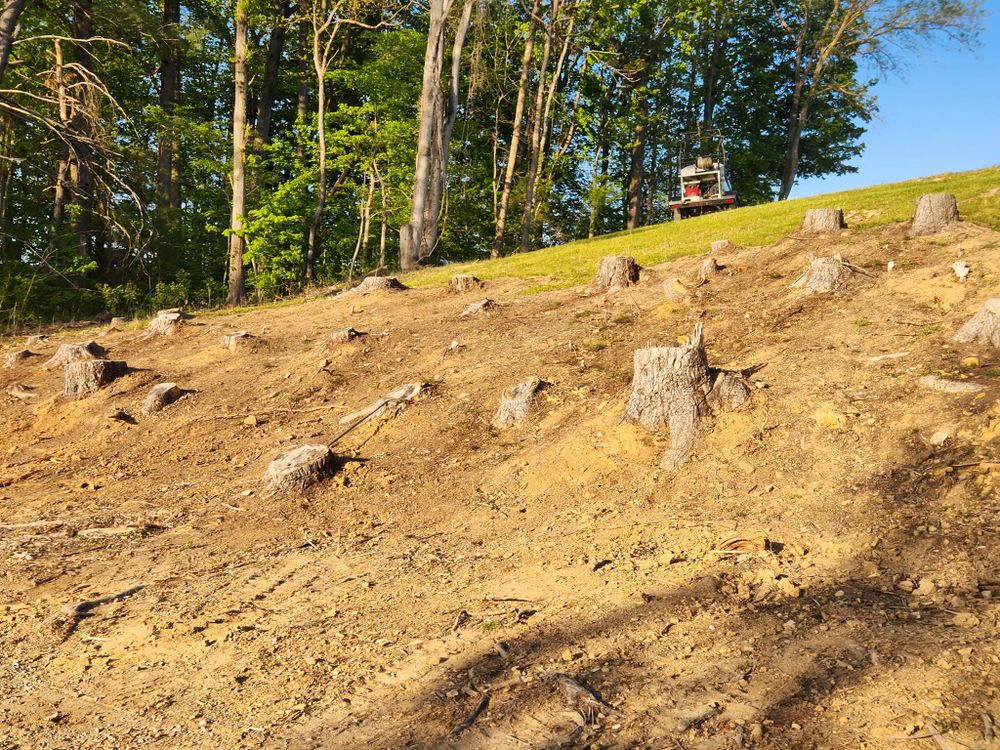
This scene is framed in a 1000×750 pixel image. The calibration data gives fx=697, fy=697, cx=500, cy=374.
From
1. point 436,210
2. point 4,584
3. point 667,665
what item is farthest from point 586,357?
point 436,210

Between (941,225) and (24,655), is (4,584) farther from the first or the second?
(941,225)

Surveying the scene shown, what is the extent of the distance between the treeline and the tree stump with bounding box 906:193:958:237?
1159cm

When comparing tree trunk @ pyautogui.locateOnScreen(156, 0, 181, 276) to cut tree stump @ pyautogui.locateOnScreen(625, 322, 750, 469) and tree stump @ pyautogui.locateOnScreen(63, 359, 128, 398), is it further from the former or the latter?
cut tree stump @ pyautogui.locateOnScreen(625, 322, 750, 469)

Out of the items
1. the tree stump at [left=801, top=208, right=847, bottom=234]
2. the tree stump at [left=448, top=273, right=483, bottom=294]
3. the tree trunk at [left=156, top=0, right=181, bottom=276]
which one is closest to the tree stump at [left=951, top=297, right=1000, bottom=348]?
the tree stump at [left=801, top=208, right=847, bottom=234]

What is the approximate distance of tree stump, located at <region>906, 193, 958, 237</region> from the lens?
8836 mm

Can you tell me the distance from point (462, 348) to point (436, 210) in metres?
11.9

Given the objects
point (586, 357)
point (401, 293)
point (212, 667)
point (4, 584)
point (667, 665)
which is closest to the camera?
point (667, 665)

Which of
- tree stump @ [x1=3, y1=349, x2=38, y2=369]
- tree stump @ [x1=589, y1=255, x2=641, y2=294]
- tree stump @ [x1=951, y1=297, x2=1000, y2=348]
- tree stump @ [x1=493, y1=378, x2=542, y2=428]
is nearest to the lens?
tree stump @ [x1=951, y1=297, x2=1000, y2=348]

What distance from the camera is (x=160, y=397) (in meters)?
8.77

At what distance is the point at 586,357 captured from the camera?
7.89 metres

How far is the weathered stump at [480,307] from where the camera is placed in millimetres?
10539

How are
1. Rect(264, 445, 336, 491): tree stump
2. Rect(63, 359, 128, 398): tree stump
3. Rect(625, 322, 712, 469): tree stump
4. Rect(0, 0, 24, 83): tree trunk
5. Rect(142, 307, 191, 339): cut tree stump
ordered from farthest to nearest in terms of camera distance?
Rect(142, 307, 191, 339): cut tree stump, Rect(0, 0, 24, 83): tree trunk, Rect(63, 359, 128, 398): tree stump, Rect(264, 445, 336, 491): tree stump, Rect(625, 322, 712, 469): tree stump

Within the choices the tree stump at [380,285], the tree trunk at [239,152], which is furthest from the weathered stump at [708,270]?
the tree trunk at [239,152]

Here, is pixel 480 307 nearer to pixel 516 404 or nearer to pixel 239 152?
pixel 516 404
